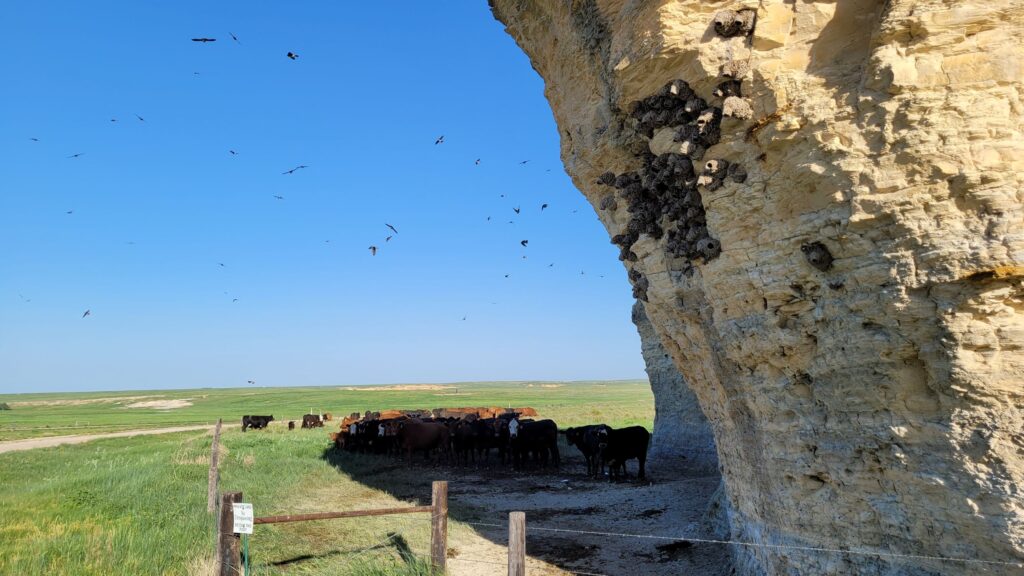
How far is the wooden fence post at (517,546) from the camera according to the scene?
5.86 m

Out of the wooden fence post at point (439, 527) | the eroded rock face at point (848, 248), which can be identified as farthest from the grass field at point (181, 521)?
the eroded rock face at point (848, 248)

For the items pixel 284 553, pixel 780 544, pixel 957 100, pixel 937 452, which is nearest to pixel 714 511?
pixel 780 544

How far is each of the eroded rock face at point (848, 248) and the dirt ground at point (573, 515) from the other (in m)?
2.41

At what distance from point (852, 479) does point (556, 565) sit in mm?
4986

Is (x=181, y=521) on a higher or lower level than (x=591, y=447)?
lower

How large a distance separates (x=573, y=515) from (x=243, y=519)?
8.01 meters

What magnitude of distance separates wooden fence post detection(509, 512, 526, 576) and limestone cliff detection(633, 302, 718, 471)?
13.2 m

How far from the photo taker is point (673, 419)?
68.4 ft

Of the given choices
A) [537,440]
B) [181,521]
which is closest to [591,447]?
[537,440]

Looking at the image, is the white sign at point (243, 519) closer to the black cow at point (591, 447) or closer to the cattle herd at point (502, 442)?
the cattle herd at point (502, 442)

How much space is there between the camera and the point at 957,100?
4805mm

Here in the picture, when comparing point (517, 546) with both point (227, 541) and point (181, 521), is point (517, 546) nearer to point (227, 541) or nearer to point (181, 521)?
point (227, 541)

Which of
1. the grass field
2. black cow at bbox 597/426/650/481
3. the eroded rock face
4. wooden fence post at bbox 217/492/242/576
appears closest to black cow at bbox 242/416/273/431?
the grass field

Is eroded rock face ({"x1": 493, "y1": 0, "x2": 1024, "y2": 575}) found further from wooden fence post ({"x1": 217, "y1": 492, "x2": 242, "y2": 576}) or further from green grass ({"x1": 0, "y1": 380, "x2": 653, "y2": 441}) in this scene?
green grass ({"x1": 0, "y1": 380, "x2": 653, "y2": 441})
